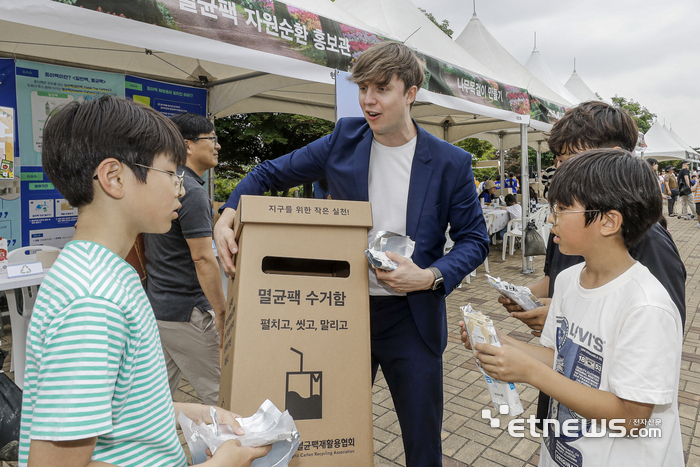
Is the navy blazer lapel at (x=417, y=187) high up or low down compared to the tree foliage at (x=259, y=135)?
down

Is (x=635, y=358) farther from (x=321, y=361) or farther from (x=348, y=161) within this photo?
(x=348, y=161)

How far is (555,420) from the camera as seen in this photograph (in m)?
1.30

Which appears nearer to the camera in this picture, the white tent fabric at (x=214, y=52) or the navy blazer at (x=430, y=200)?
the navy blazer at (x=430, y=200)

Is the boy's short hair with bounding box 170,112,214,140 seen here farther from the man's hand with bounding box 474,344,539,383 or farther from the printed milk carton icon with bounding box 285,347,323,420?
the man's hand with bounding box 474,344,539,383

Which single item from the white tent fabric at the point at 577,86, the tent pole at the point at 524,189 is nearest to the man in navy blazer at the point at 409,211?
the tent pole at the point at 524,189

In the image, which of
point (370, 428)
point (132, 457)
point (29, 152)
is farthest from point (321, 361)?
point (29, 152)

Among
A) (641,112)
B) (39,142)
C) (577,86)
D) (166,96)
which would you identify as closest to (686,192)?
(577,86)

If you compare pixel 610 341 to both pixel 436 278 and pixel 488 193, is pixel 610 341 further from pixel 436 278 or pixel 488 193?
pixel 488 193

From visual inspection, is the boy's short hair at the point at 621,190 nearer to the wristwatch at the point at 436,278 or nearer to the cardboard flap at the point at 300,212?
the wristwatch at the point at 436,278

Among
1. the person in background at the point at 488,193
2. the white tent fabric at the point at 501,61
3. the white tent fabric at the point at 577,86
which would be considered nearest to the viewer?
the white tent fabric at the point at 501,61

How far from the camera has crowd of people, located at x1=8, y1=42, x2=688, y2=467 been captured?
0.75 metres

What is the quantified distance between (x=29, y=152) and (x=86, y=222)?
12.8 ft

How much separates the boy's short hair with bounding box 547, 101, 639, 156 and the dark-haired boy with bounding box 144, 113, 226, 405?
1607 millimetres

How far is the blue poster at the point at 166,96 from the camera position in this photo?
466cm
